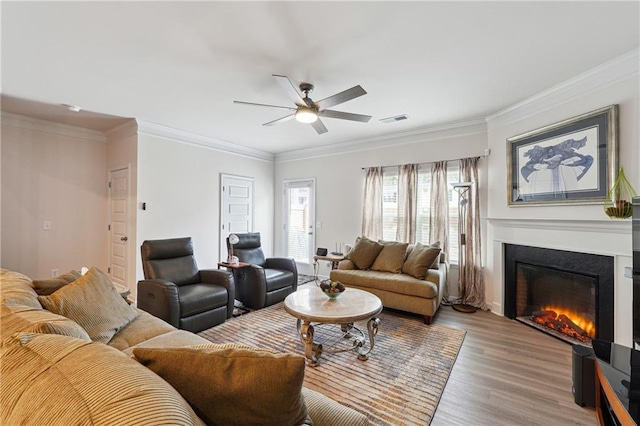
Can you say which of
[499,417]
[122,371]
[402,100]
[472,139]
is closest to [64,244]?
[122,371]

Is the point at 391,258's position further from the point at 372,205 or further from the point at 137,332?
the point at 137,332

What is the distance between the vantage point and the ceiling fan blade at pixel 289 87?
2234 mm

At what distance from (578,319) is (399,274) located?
1898 mm

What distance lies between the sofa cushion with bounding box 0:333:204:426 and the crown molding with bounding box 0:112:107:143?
481cm

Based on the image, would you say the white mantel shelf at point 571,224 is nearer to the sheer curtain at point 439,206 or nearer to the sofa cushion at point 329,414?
the sheer curtain at point 439,206

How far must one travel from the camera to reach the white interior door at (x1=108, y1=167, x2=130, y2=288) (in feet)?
14.2

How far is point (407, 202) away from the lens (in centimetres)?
458

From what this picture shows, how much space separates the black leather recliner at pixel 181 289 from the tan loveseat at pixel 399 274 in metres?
1.64

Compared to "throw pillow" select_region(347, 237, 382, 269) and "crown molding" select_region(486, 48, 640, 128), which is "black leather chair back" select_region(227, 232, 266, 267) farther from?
"crown molding" select_region(486, 48, 640, 128)

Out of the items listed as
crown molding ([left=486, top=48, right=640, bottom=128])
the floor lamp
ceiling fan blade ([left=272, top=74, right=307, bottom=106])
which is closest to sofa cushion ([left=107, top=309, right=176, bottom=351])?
ceiling fan blade ([left=272, top=74, right=307, bottom=106])

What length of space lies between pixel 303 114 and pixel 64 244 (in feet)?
14.3

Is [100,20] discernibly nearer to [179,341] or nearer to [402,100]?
[179,341]

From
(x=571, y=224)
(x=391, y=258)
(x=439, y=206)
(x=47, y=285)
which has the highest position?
(x=439, y=206)

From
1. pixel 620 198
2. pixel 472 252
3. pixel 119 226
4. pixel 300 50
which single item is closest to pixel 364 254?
pixel 472 252
